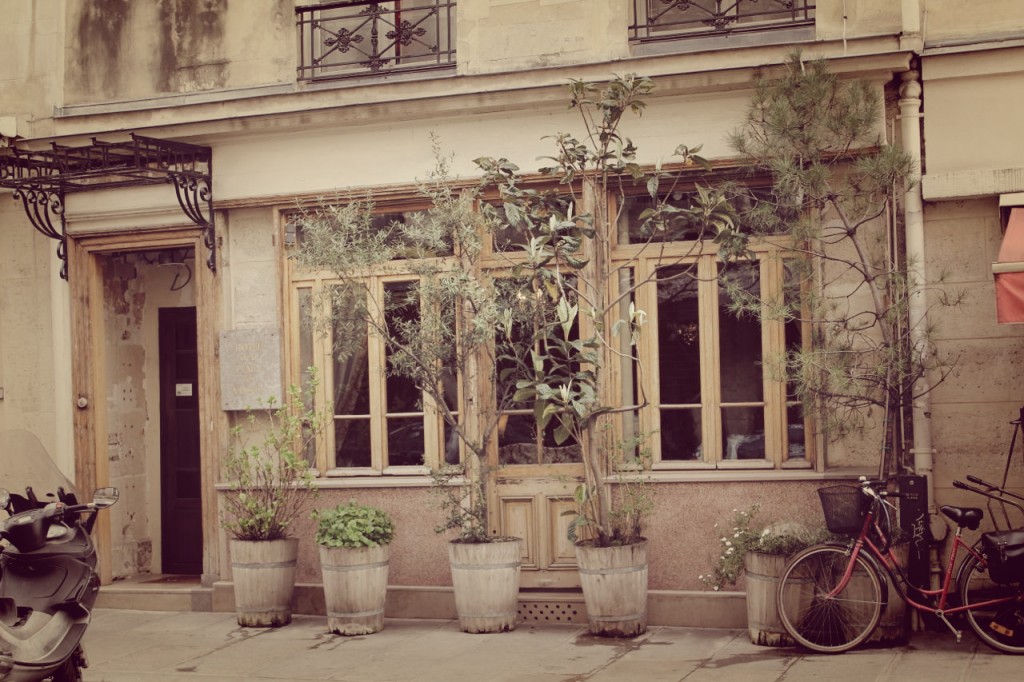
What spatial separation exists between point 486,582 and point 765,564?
80.4 inches

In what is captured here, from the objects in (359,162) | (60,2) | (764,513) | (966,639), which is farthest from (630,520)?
(60,2)

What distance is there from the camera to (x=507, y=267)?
10.4 metres

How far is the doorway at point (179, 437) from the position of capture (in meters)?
12.4

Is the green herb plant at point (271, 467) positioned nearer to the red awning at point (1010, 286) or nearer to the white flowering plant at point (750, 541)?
the white flowering plant at point (750, 541)

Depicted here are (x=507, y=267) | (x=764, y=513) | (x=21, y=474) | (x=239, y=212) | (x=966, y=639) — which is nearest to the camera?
(x=21, y=474)

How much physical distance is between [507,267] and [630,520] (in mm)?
2221

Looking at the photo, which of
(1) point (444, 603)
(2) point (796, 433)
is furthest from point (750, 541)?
(1) point (444, 603)

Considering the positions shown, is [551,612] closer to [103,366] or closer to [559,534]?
[559,534]

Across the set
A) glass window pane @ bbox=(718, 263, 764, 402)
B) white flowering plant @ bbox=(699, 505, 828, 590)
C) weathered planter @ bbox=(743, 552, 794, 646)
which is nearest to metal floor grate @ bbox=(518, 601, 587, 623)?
white flowering plant @ bbox=(699, 505, 828, 590)

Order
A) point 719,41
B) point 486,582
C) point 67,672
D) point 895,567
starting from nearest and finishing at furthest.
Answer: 1. point 67,672
2. point 895,567
3. point 486,582
4. point 719,41

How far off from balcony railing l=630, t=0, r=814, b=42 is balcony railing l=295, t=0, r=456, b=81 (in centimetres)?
161

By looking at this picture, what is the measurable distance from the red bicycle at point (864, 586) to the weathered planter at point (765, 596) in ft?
0.50

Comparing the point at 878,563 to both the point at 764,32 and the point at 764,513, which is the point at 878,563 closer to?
the point at 764,513

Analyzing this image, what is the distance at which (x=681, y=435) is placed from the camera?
10086mm
